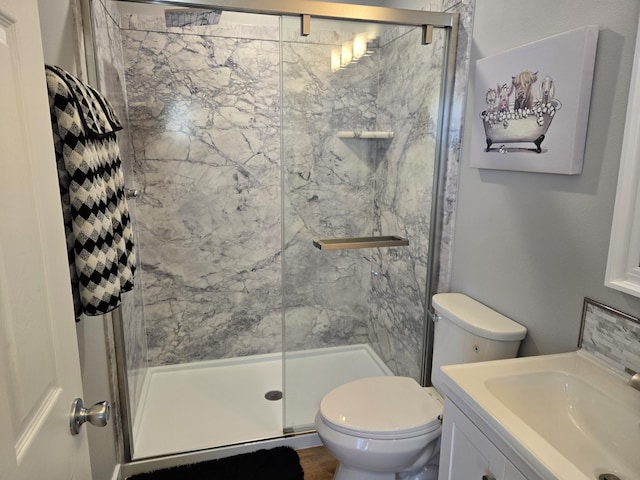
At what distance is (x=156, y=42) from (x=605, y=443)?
285 centimetres

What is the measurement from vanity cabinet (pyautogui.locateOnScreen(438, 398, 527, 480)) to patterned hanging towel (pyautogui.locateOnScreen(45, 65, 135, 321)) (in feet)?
3.44

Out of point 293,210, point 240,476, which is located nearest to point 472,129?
point 293,210

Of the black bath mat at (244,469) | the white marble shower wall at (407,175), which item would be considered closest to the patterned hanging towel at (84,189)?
the black bath mat at (244,469)

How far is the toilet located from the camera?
1.60 m

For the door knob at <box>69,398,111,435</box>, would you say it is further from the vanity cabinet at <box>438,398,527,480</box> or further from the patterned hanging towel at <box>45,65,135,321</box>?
the vanity cabinet at <box>438,398,527,480</box>

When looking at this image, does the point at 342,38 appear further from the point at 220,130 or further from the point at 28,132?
the point at 28,132

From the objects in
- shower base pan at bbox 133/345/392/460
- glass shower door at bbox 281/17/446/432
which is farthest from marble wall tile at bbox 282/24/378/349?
shower base pan at bbox 133/345/392/460

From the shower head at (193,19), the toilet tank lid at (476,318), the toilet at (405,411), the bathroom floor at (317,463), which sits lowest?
the bathroom floor at (317,463)

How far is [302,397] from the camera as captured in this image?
2.39 meters

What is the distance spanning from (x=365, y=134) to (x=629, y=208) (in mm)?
1413

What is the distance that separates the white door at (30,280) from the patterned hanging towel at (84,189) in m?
0.28

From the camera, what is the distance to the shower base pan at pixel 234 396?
2246 mm

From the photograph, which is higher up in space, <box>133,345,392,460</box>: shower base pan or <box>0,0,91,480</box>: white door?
<box>0,0,91,480</box>: white door

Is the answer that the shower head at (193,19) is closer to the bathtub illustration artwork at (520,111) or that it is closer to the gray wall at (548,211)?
the gray wall at (548,211)
